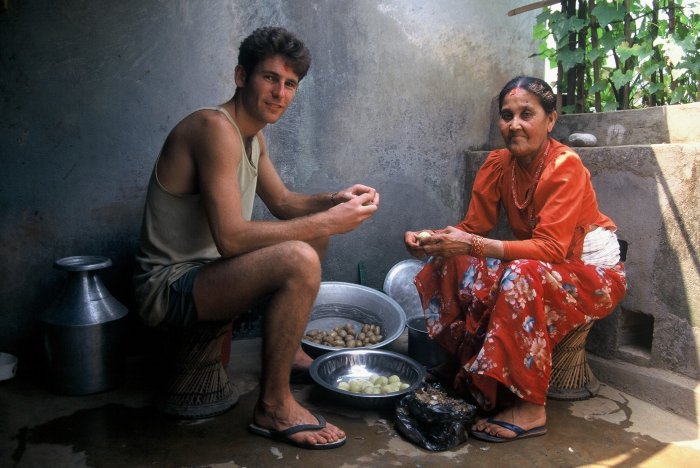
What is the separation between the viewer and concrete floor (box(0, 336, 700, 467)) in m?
2.44

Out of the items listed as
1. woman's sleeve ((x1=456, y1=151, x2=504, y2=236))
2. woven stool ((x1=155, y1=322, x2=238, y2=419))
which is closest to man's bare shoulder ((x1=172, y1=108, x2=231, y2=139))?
woven stool ((x1=155, y1=322, x2=238, y2=419))

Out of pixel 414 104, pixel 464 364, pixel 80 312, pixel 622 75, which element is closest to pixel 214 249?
pixel 80 312

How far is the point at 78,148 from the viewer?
3.35m

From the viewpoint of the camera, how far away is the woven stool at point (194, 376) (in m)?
2.79

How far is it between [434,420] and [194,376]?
1.22m

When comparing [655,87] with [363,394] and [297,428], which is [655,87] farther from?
[297,428]

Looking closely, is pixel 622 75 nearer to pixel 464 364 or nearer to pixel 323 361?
pixel 464 364

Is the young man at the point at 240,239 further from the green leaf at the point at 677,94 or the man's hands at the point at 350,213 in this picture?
the green leaf at the point at 677,94

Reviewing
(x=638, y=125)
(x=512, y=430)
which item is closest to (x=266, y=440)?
(x=512, y=430)

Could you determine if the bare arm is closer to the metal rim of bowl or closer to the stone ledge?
the metal rim of bowl

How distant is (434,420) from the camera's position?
101 inches

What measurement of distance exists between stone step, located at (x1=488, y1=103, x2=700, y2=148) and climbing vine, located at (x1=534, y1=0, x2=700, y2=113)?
34cm

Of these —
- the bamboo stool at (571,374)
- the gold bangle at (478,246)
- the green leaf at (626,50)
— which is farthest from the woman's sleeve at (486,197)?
the green leaf at (626,50)

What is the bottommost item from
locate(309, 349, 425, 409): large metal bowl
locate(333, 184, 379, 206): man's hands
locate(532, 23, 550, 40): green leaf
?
locate(309, 349, 425, 409): large metal bowl
